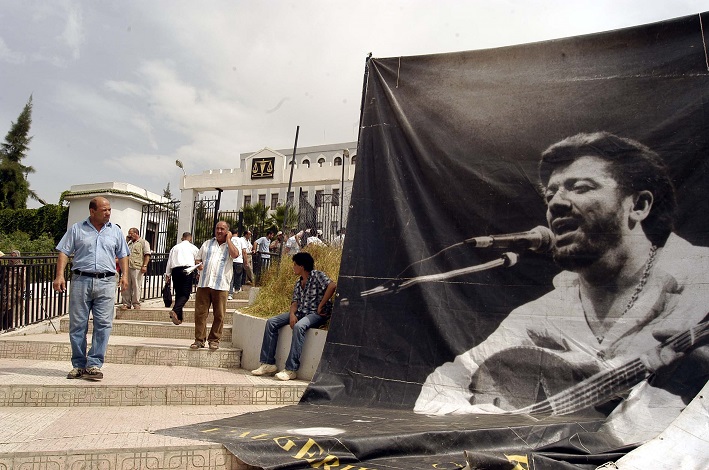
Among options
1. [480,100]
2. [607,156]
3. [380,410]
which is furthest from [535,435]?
[480,100]

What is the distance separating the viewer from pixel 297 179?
59.1 feet

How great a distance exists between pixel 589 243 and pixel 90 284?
4299 millimetres

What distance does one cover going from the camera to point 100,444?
3.14m

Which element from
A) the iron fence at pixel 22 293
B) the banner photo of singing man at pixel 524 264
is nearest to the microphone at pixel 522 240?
the banner photo of singing man at pixel 524 264

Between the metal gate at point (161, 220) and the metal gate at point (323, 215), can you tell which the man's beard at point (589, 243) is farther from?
the metal gate at point (161, 220)

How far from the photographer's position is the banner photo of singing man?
11.8 ft

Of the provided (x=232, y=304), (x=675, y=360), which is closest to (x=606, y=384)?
(x=675, y=360)

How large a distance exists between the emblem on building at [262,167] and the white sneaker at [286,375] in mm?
13456

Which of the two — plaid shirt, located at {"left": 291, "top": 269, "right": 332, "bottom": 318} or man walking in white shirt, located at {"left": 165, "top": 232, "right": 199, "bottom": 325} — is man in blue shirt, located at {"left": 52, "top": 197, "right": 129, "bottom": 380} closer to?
plaid shirt, located at {"left": 291, "top": 269, "right": 332, "bottom": 318}

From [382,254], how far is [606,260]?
1.82 metres

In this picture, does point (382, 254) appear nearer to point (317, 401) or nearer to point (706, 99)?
point (317, 401)

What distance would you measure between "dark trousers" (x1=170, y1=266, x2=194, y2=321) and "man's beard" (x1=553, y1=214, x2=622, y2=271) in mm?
5021

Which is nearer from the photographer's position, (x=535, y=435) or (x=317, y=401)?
(x=535, y=435)

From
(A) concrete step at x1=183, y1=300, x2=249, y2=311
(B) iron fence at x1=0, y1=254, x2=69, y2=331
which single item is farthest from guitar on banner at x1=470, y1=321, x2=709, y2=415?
(B) iron fence at x1=0, y1=254, x2=69, y2=331
